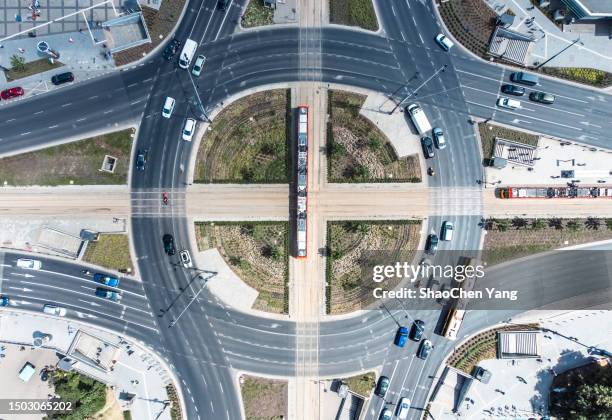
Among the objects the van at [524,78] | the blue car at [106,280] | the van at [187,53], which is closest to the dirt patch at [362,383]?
the blue car at [106,280]

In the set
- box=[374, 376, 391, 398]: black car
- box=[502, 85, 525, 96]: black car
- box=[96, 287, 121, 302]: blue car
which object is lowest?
box=[374, 376, 391, 398]: black car

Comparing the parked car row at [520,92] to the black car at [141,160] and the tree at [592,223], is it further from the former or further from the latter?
the black car at [141,160]

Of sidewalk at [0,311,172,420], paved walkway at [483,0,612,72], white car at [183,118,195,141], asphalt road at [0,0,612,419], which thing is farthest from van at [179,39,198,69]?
paved walkway at [483,0,612,72]

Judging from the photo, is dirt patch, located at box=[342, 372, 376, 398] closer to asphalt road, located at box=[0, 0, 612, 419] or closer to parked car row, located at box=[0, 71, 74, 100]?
asphalt road, located at box=[0, 0, 612, 419]

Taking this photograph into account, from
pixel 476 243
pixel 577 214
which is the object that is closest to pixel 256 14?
pixel 476 243

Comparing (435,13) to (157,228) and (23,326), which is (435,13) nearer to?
(157,228)

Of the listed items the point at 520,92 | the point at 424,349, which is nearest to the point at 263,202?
the point at 424,349
